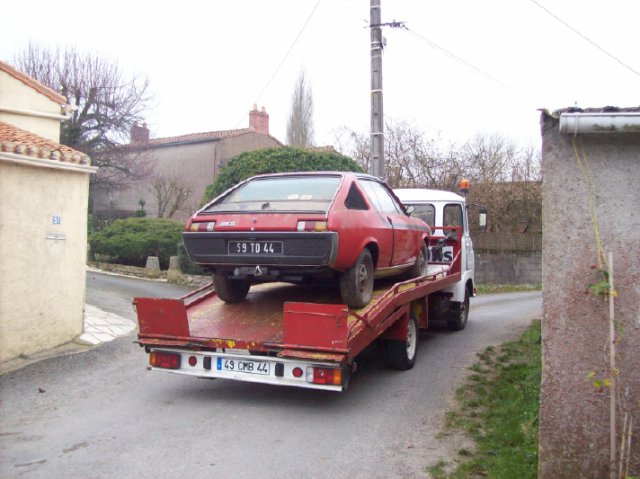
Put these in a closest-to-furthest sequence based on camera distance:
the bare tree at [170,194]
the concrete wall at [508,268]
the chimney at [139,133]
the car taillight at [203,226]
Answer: the car taillight at [203,226]
the concrete wall at [508,268]
the chimney at [139,133]
the bare tree at [170,194]


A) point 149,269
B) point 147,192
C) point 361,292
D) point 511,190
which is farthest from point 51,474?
point 147,192

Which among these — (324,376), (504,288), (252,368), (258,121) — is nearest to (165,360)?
(252,368)

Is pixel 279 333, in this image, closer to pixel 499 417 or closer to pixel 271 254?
pixel 271 254

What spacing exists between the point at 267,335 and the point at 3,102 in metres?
6.33

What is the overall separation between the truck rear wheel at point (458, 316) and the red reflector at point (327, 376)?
5.44 m

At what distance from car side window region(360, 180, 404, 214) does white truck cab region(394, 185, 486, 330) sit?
103 inches

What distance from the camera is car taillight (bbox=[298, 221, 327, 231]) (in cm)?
572

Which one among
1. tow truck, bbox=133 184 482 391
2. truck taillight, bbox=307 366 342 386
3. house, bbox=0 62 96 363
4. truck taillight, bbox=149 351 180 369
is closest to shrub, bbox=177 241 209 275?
house, bbox=0 62 96 363

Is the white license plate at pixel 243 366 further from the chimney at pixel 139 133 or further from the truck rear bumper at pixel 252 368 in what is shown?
the chimney at pixel 139 133

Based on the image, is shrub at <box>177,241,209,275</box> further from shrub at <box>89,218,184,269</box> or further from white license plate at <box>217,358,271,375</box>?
white license plate at <box>217,358,271,375</box>

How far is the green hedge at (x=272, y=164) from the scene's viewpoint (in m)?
14.4

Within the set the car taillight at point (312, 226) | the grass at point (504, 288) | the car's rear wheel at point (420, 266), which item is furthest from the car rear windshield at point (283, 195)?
the grass at point (504, 288)

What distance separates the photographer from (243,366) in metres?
5.86

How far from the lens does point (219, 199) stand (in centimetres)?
681
